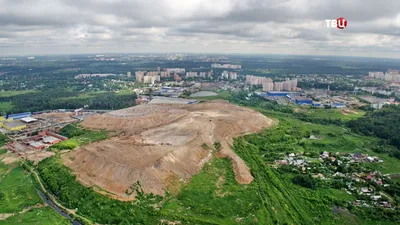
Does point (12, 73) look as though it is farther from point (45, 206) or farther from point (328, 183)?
point (328, 183)

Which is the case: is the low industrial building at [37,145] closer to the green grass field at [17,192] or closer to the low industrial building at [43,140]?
the low industrial building at [43,140]

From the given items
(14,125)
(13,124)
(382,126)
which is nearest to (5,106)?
(13,124)

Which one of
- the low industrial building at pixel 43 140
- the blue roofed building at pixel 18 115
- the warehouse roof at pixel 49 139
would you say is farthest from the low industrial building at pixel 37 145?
the blue roofed building at pixel 18 115

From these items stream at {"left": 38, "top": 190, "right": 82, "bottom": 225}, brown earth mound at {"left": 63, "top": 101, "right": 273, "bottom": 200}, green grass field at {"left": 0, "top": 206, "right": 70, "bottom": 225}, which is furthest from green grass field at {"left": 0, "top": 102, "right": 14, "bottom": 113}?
green grass field at {"left": 0, "top": 206, "right": 70, "bottom": 225}

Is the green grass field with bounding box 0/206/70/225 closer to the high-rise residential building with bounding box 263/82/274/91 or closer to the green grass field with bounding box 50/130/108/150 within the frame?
the green grass field with bounding box 50/130/108/150

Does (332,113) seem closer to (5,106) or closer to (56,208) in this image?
(56,208)

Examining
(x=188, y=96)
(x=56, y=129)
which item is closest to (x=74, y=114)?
(x=56, y=129)
